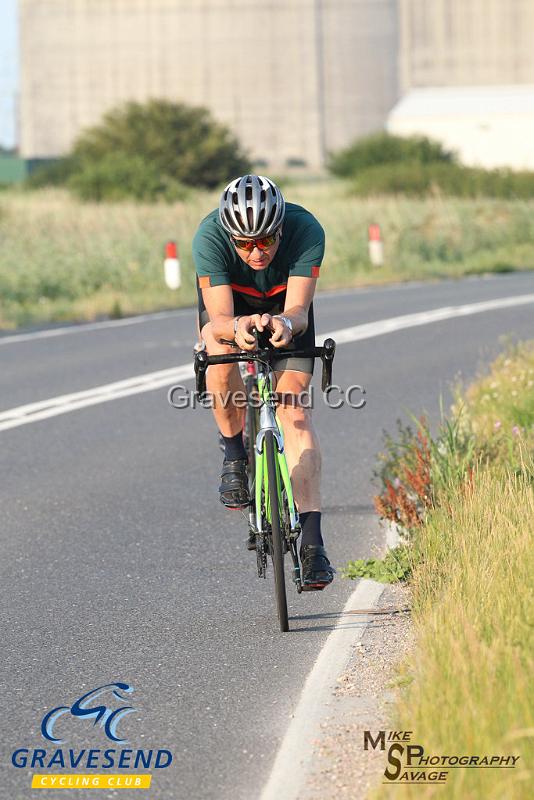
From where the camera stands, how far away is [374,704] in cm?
511

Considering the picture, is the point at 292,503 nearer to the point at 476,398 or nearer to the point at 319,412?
the point at 476,398

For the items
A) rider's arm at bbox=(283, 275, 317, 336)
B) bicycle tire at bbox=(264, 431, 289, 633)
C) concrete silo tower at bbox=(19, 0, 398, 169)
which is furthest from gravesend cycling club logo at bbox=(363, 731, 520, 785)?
concrete silo tower at bbox=(19, 0, 398, 169)

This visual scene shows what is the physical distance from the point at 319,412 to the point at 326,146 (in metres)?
79.6

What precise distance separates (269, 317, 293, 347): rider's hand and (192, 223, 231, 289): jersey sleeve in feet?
1.60

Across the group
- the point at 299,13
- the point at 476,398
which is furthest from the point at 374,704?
the point at 299,13

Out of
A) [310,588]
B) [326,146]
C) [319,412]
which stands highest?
[310,588]

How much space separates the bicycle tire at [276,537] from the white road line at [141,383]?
5.88 m

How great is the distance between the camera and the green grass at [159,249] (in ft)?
79.6

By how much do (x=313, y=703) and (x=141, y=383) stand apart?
29.7ft

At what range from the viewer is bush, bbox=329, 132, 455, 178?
227ft

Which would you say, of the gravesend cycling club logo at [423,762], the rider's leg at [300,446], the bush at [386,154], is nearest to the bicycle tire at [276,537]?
the rider's leg at [300,446]

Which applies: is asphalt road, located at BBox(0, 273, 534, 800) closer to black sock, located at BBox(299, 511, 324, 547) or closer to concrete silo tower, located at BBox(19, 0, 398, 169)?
black sock, located at BBox(299, 511, 324, 547)

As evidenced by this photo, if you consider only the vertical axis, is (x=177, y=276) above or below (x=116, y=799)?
below

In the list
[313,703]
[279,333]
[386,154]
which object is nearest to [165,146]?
[386,154]
